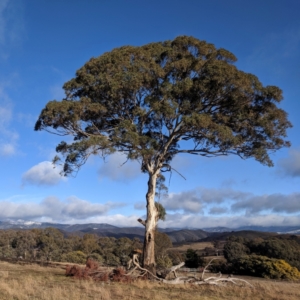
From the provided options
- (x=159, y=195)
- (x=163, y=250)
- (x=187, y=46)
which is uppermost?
(x=187, y=46)

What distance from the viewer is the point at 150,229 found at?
16.0 m

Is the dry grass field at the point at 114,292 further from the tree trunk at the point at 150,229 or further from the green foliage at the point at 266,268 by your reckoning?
the green foliage at the point at 266,268

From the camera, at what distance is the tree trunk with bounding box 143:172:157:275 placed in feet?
50.7

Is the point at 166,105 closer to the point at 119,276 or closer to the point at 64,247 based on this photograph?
the point at 119,276

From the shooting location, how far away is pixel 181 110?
16750 millimetres

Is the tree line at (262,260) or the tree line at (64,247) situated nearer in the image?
the tree line at (262,260)

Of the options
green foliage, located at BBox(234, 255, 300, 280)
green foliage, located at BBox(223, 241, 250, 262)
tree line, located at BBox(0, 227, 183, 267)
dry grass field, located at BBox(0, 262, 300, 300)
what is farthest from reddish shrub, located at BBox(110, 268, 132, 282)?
tree line, located at BBox(0, 227, 183, 267)

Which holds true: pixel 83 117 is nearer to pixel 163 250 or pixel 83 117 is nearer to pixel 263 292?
pixel 263 292

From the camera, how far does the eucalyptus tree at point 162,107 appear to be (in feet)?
52.2

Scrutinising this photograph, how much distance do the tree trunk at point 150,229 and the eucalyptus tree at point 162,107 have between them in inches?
1.8

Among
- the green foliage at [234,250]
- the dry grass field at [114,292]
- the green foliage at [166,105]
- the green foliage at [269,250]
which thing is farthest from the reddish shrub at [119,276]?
the green foliage at [234,250]

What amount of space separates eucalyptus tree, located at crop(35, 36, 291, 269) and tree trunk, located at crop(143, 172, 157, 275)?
46 millimetres

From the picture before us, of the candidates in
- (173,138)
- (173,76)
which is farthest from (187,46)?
(173,138)

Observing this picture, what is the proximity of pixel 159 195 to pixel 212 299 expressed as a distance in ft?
28.0
